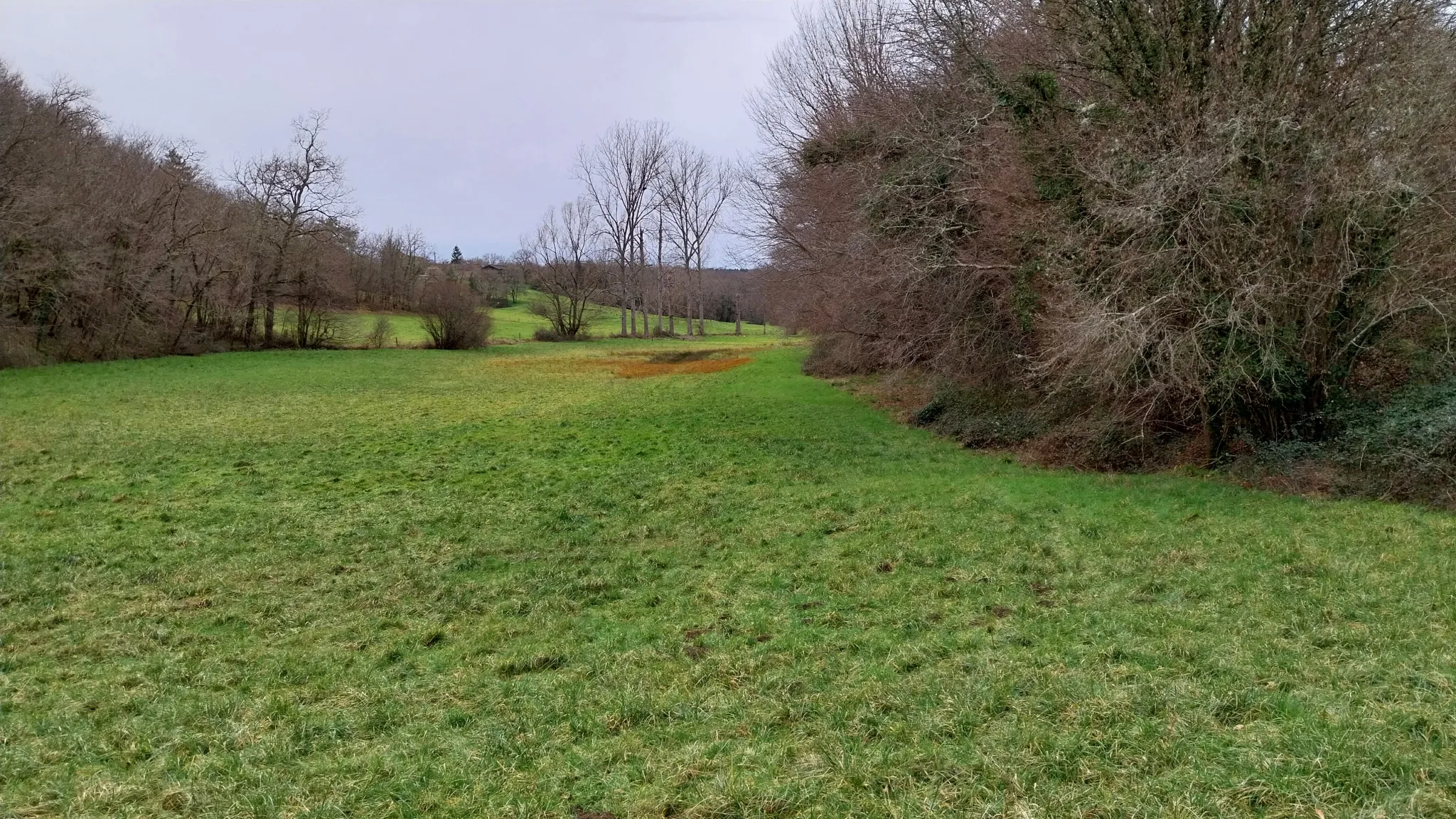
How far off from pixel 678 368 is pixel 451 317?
15.6 meters

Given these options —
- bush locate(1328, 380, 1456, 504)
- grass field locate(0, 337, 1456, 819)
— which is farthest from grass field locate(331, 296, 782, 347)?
bush locate(1328, 380, 1456, 504)

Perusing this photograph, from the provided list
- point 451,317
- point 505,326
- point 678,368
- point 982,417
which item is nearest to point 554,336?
point 505,326

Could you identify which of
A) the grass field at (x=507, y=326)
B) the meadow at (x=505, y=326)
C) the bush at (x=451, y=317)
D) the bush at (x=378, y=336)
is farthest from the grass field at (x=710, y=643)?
the grass field at (x=507, y=326)

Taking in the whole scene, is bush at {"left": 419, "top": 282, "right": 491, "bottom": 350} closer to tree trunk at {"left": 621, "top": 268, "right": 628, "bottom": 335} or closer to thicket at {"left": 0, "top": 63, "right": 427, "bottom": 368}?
thicket at {"left": 0, "top": 63, "right": 427, "bottom": 368}

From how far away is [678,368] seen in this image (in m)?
31.3

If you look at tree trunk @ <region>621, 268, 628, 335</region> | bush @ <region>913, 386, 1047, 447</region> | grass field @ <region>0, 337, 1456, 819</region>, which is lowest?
grass field @ <region>0, 337, 1456, 819</region>

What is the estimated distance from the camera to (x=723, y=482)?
10953 millimetres

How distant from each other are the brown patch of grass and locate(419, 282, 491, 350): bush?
11.7 meters

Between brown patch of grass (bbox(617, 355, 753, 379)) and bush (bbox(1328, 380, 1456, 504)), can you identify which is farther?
brown patch of grass (bbox(617, 355, 753, 379))

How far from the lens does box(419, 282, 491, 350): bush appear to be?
4012 cm

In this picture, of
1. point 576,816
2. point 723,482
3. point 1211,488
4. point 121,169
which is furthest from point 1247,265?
point 121,169

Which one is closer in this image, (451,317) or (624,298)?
(451,317)

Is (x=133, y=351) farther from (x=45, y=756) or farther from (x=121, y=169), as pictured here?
(x=45, y=756)

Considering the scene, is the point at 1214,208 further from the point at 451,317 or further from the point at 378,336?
the point at 378,336
